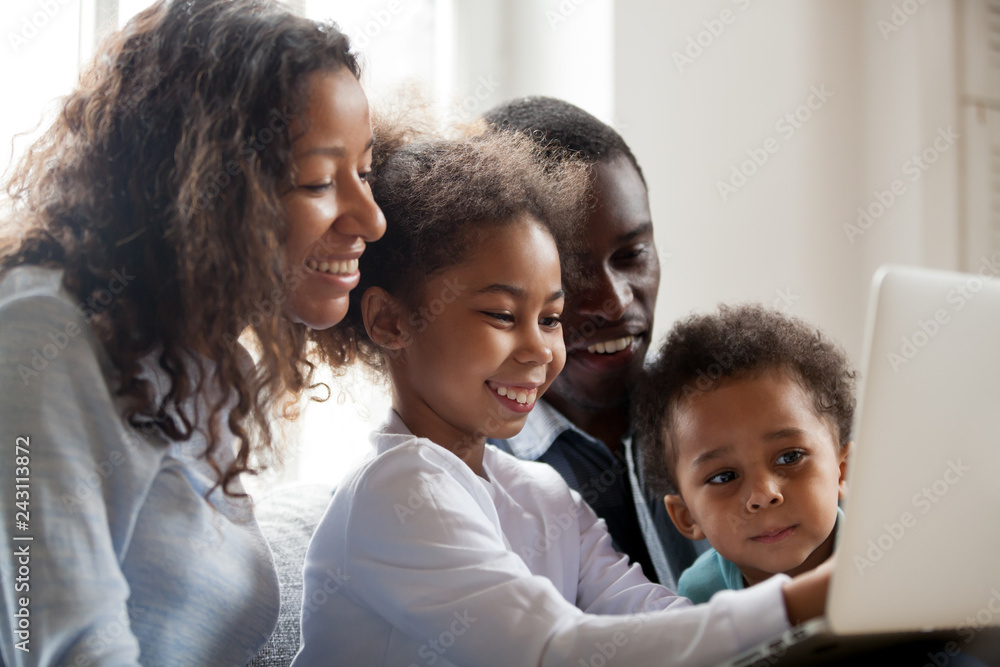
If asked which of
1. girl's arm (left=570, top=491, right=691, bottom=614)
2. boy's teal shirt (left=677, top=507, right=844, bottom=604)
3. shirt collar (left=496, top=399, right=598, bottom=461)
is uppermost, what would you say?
shirt collar (left=496, top=399, right=598, bottom=461)

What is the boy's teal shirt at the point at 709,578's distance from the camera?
120cm

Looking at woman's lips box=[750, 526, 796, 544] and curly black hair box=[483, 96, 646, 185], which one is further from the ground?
curly black hair box=[483, 96, 646, 185]

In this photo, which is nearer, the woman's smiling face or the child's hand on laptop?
the child's hand on laptop

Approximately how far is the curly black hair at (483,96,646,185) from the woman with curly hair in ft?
1.69

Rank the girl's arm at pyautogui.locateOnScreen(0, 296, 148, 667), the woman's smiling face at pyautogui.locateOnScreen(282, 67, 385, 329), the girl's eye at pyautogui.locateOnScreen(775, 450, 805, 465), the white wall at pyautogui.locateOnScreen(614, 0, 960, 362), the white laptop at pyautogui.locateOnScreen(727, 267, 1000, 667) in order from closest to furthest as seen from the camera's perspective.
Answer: the white laptop at pyautogui.locateOnScreen(727, 267, 1000, 667) < the girl's arm at pyautogui.locateOnScreen(0, 296, 148, 667) < the woman's smiling face at pyautogui.locateOnScreen(282, 67, 385, 329) < the girl's eye at pyautogui.locateOnScreen(775, 450, 805, 465) < the white wall at pyautogui.locateOnScreen(614, 0, 960, 362)

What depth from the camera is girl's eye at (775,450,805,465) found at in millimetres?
1120

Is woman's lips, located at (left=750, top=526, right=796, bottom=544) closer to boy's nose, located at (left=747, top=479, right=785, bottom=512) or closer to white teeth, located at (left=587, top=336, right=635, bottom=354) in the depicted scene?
boy's nose, located at (left=747, top=479, right=785, bottom=512)

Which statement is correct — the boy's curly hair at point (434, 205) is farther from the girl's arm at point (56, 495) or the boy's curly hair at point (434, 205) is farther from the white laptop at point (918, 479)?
the white laptop at point (918, 479)

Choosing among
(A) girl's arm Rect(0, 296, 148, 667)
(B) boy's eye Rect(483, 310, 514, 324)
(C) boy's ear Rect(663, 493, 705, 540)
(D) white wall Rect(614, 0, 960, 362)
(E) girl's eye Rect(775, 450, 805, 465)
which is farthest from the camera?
(D) white wall Rect(614, 0, 960, 362)

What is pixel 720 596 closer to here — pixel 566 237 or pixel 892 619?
pixel 892 619

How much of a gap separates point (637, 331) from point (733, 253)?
951 mm

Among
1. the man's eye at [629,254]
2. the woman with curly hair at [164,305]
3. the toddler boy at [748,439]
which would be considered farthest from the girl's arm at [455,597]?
the man's eye at [629,254]

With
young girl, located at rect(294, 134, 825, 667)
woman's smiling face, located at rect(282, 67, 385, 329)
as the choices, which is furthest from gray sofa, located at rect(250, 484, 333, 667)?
woman's smiling face, located at rect(282, 67, 385, 329)

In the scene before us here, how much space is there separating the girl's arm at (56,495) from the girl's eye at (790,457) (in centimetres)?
77
